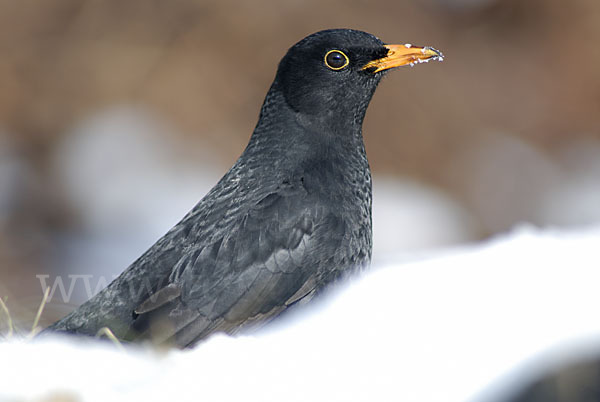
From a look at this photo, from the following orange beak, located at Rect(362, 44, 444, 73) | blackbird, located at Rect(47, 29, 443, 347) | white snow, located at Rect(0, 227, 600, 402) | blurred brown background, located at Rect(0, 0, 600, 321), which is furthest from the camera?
blurred brown background, located at Rect(0, 0, 600, 321)

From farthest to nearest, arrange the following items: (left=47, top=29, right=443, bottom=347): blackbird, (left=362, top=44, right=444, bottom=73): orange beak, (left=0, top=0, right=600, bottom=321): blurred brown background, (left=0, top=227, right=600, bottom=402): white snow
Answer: (left=0, top=0, right=600, bottom=321): blurred brown background → (left=362, top=44, right=444, bottom=73): orange beak → (left=47, top=29, right=443, bottom=347): blackbird → (left=0, top=227, right=600, bottom=402): white snow

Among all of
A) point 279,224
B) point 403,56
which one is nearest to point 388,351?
point 279,224

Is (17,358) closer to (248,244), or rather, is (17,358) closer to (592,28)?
(248,244)

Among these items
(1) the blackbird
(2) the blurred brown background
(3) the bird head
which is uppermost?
(2) the blurred brown background

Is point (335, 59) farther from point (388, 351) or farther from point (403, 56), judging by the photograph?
point (388, 351)

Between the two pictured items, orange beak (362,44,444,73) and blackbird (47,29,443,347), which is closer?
blackbird (47,29,443,347)

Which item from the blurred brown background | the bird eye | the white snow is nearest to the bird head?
the bird eye

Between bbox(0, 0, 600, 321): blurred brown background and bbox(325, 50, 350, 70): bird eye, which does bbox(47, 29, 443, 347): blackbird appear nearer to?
bbox(325, 50, 350, 70): bird eye
